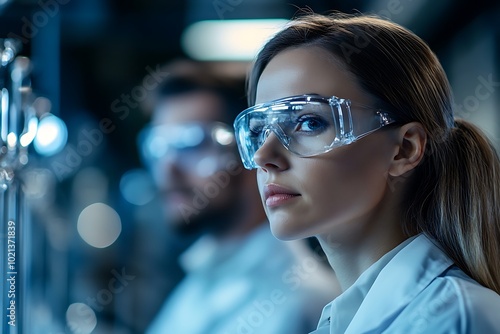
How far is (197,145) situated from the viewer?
270 cm

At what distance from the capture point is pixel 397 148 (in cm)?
132

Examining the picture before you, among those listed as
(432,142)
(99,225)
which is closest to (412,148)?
(432,142)

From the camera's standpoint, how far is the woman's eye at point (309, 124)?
4.26 feet

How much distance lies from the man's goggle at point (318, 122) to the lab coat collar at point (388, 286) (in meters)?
0.25

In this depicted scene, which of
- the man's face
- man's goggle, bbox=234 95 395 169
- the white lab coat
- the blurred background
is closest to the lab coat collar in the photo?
the white lab coat

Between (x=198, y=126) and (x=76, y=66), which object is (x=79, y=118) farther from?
(x=198, y=126)

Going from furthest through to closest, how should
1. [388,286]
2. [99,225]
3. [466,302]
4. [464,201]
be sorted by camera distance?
[99,225]
[464,201]
[388,286]
[466,302]

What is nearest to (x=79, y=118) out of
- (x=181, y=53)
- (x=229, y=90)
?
(x=181, y=53)

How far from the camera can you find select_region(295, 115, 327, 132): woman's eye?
4.26ft

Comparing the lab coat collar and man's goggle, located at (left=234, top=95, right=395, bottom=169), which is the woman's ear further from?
the lab coat collar

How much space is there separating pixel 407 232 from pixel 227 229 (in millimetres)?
1133

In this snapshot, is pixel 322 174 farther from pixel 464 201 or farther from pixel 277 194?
pixel 464 201

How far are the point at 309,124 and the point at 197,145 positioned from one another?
143cm

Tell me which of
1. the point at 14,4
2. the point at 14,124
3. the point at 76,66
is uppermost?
the point at 14,4
